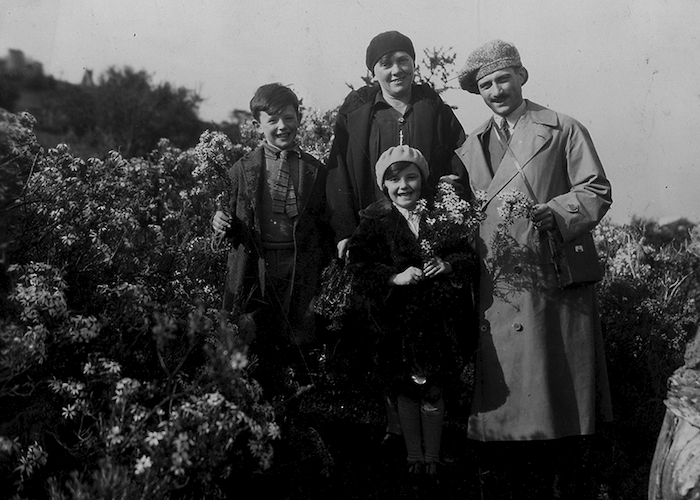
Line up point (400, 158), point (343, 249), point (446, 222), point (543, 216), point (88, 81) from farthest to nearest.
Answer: point (88, 81), point (343, 249), point (400, 158), point (446, 222), point (543, 216)

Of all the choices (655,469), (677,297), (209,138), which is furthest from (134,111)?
(655,469)

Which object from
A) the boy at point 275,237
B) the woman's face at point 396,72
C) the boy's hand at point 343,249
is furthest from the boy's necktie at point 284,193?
the woman's face at point 396,72

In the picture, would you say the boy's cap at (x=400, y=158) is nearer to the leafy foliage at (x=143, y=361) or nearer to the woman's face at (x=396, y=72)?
the woman's face at (x=396, y=72)

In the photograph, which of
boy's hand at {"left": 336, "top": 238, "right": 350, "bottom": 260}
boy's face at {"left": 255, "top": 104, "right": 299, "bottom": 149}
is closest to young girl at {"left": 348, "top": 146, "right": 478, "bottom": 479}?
boy's hand at {"left": 336, "top": 238, "right": 350, "bottom": 260}

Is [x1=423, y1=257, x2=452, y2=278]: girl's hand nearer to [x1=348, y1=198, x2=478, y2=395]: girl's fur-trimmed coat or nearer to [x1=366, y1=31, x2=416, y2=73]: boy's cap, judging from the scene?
[x1=348, y1=198, x2=478, y2=395]: girl's fur-trimmed coat

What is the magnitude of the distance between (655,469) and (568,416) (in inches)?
53.6

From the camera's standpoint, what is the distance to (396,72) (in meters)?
4.64

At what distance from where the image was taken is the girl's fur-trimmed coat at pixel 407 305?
4.16m

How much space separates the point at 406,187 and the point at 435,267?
0.55 meters

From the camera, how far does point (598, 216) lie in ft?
13.3

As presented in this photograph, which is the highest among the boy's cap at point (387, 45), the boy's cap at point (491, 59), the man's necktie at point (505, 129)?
the boy's cap at point (387, 45)

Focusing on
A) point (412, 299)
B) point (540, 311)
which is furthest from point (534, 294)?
point (412, 299)

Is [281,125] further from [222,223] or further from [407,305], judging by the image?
[407,305]

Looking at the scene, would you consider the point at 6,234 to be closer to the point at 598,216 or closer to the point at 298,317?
the point at 298,317
